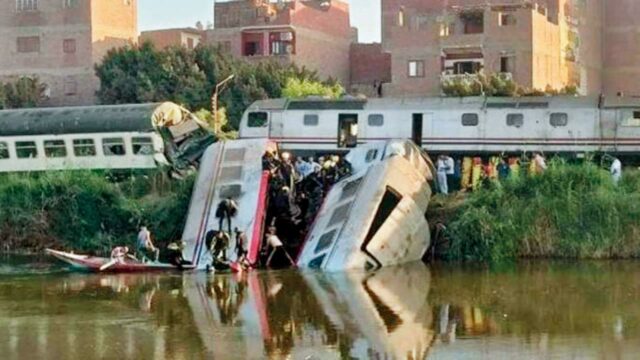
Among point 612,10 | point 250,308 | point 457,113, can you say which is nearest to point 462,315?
point 250,308

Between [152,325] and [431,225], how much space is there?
12.9 metres

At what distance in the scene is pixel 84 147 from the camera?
39.2m

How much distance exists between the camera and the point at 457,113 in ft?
126

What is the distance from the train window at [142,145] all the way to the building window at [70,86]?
28.9 m

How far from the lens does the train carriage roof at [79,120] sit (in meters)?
38.5

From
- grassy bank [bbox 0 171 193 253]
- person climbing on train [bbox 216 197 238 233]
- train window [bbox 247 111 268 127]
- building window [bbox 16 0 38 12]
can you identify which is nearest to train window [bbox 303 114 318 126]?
train window [bbox 247 111 268 127]

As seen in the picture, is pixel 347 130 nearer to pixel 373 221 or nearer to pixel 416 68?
pixel 373 221

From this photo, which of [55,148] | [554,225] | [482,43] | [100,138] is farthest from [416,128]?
[482,43]

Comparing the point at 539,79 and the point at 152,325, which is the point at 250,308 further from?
the point at 539,79

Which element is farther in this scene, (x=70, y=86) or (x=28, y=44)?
(x=28, y=44)

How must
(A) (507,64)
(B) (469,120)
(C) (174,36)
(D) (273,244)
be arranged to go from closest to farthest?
(D) (273,244)
(B) (469,120)
(A) (507,64)
(C) (174,36)

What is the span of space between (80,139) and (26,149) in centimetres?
234

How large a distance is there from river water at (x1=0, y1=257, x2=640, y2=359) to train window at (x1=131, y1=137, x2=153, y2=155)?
10027 mm

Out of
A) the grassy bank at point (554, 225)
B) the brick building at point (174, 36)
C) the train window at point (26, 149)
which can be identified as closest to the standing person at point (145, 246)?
the grassy bank at point (554, 225)
